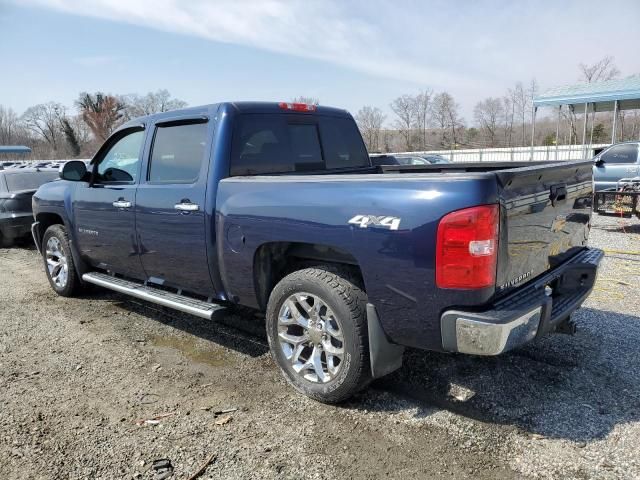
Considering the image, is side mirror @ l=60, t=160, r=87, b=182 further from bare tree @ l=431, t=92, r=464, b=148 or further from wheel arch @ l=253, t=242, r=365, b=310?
bare tree @ l=431, t=92, r=464, b=148

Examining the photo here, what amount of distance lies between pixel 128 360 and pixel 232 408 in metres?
1.31

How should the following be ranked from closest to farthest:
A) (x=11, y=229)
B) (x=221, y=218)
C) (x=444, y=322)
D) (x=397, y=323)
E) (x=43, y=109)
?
1. (x=444, y=322)
2. (x=397, y=323)
3. (x=221, y=218)
4. (x=11, y=229)
5. (x=43, y=109)

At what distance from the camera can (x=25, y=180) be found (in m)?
9.90

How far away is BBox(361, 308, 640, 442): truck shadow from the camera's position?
3068 millimetres

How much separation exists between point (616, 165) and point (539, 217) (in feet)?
38.2

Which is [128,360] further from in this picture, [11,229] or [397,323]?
[11,229]

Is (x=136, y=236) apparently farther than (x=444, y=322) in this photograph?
Yes

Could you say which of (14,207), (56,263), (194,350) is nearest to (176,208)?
(194,350)

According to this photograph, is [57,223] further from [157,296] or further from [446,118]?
[446,118]

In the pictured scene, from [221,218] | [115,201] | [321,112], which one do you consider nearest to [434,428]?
[221,218]

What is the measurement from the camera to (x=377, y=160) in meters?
5.89

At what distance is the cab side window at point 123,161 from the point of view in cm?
470

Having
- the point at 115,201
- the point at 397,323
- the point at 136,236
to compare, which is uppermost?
the point at 115,201

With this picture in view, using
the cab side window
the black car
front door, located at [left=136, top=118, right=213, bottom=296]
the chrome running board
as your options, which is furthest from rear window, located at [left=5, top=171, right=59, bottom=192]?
front door, located at [left=136, top=118, right=213, bottom=296]
